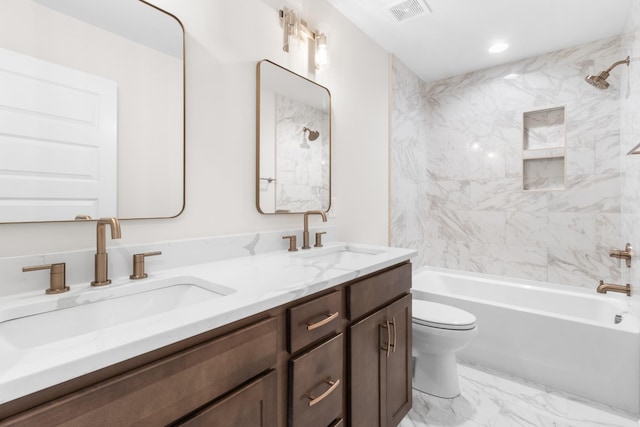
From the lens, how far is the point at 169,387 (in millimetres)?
626

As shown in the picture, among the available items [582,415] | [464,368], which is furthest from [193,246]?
[582,415]

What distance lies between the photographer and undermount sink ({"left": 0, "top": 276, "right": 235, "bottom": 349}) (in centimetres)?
75

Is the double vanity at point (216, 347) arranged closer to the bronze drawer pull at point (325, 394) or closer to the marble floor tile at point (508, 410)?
the bronze drawer pull at point (325, 394)

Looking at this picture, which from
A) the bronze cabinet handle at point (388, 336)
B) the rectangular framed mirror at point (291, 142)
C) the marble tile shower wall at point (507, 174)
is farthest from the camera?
the marble tile shower wall at point (507, 174)

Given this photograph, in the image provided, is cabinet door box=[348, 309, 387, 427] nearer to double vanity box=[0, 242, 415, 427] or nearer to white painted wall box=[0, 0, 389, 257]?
double vanity box=[0, 242, 415, 427]

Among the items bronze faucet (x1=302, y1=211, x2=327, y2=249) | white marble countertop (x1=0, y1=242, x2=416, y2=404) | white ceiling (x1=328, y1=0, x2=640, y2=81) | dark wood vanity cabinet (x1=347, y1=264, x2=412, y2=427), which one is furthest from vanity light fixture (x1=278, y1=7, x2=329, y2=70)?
dark wood vanity cabinet (x1=347, y1=264, x2=412, y2=427)

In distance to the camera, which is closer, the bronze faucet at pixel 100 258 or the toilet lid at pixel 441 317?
the bronze faucet at pixel 100 258

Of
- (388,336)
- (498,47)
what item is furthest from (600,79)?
(388,336)

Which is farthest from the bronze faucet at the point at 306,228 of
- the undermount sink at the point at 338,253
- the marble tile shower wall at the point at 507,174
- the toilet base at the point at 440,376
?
the marble tile shower wall at the point at 507,174

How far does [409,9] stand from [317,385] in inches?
87.8

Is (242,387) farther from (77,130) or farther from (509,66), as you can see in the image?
(509,66)

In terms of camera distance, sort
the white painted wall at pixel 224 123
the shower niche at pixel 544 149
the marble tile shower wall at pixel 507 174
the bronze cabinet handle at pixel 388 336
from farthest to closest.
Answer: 1. the shower niche at pixel 544 149
2. the marble tile shower wall at pixel 507 174
3. the bronze cabinet handle at pixel 388 336
4. the white painted wall at pixel 224 123

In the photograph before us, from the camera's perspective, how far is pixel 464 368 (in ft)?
7.32

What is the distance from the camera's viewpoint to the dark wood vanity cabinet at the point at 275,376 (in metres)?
0.54
